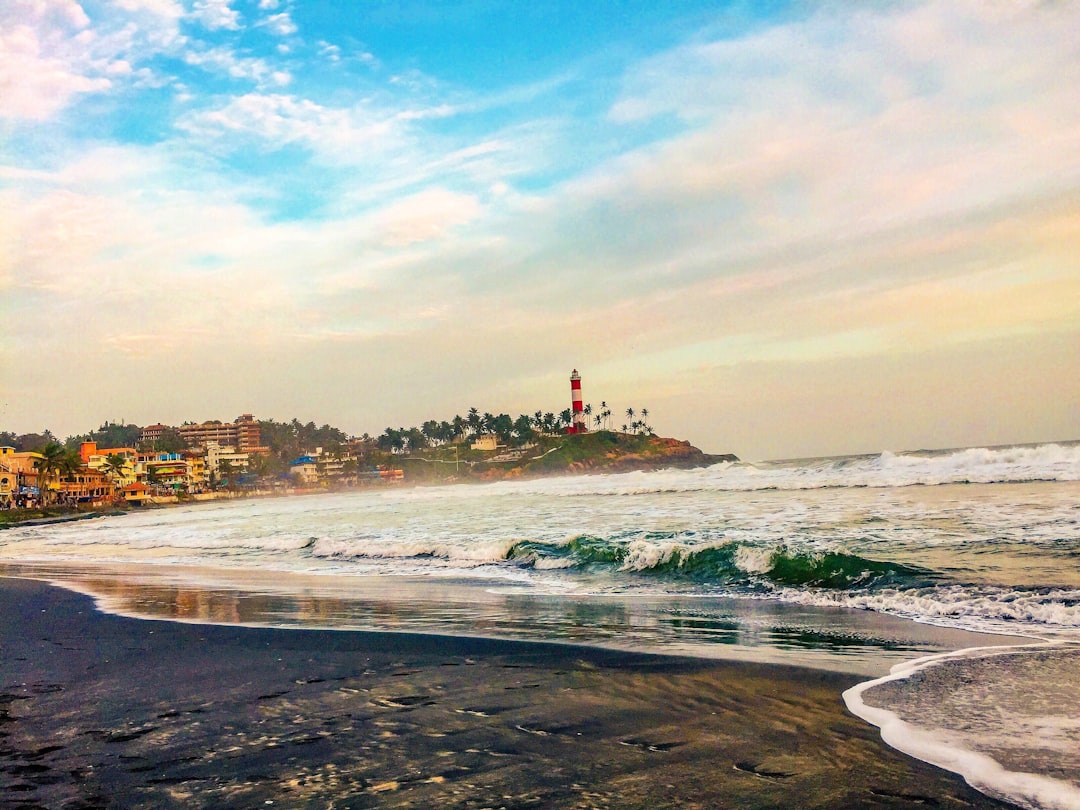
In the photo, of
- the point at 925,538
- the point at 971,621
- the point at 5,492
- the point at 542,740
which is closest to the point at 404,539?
the point at 925,538

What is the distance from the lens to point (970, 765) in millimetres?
3906

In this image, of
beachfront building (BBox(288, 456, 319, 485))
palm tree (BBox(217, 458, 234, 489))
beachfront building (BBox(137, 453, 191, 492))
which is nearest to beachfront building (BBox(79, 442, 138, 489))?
beachfront building (BBox(137, 453, 191, 492))

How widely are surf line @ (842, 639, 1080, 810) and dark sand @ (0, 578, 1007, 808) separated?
0.10 metres

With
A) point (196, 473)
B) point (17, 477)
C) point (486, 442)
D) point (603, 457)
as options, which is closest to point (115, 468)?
point (196, 473)

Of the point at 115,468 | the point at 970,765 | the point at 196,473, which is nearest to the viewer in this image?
the point at 970,765

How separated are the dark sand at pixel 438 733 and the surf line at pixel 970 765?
100 mm

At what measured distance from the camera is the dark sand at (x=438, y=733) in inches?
144

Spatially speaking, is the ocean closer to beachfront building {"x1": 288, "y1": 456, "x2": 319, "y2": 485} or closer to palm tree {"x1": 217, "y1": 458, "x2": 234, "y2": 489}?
palm tree {"x1": 217, "y1": 458, "x2": 234, "y2": 489}

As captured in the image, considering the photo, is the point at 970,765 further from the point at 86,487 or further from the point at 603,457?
the point at 603,457

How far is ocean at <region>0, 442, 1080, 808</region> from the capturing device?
4.98 m

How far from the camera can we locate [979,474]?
3012 cm

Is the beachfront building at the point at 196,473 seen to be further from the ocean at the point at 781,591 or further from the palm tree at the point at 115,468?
the ocean at the point at 781,591

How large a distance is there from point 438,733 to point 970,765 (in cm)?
282

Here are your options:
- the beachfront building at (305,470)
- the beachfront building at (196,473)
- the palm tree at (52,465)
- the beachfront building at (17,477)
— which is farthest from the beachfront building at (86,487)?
the beachfront building at (305,470)
